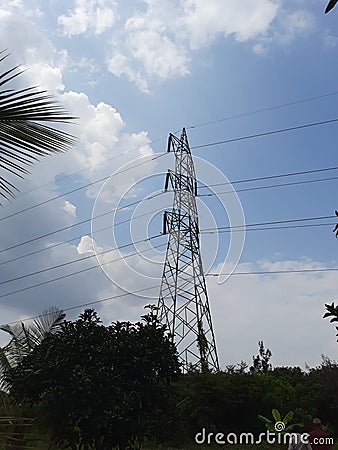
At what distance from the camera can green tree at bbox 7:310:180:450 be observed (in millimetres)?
10047

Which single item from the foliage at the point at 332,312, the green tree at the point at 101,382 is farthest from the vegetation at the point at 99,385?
the foliage at the point at 332,312

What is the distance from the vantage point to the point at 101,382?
34.0 feet

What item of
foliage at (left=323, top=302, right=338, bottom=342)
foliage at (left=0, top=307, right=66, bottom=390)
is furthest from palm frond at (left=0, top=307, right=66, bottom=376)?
foliage at (left=323, top=302, right=338, bottom=342)

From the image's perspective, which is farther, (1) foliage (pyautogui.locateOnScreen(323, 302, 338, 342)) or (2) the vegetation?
(2) the vegetation

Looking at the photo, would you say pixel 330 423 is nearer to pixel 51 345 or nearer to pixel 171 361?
pixel 171 361

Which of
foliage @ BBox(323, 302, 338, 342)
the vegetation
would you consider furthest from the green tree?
foliage @ BBox(323, 302, 338, 342)

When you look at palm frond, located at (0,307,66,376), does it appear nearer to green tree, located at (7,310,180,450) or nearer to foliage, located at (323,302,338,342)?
green tree, located at (7,310,180,450)

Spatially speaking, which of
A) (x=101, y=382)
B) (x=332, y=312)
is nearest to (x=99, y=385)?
(x=101, y=382)

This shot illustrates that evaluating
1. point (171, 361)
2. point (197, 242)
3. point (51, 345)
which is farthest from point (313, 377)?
point (51, 345)

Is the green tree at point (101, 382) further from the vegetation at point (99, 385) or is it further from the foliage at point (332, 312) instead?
the foliage at point (332, 312)

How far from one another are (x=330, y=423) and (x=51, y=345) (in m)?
13.1

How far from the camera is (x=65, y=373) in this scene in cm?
1039

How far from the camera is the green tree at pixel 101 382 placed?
396 inches

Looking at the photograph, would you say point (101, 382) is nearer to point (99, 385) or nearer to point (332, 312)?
point (99, 385)
